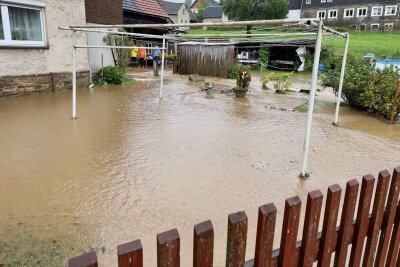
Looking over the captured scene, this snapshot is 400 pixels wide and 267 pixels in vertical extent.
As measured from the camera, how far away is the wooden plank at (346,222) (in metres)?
1.62

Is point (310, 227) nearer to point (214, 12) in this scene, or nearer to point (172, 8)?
point (172, 8)

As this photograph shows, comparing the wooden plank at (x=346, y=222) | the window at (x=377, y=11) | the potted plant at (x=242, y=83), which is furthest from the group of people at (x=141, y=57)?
the window at (x=377, y=11)

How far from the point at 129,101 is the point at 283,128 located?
4.96 metres

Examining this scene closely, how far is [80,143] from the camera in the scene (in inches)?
220

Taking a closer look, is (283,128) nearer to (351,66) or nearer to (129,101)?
(351,66)

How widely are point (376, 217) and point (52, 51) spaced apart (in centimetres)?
1048

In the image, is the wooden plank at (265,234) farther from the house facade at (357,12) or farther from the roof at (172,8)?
the roof at (172,8)

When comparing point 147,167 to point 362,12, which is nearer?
point 147,167

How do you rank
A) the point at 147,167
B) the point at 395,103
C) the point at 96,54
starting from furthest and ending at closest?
the point at 96,54
the point at 395,103
the point at 147,167

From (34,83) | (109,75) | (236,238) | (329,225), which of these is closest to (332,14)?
(109,75)

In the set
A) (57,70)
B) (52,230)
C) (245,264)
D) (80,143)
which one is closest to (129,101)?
(57,70)

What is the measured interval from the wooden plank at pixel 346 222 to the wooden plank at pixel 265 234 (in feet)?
1.71

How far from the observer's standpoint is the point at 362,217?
5.73ft

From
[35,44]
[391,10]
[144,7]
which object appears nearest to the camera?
[35,44]
